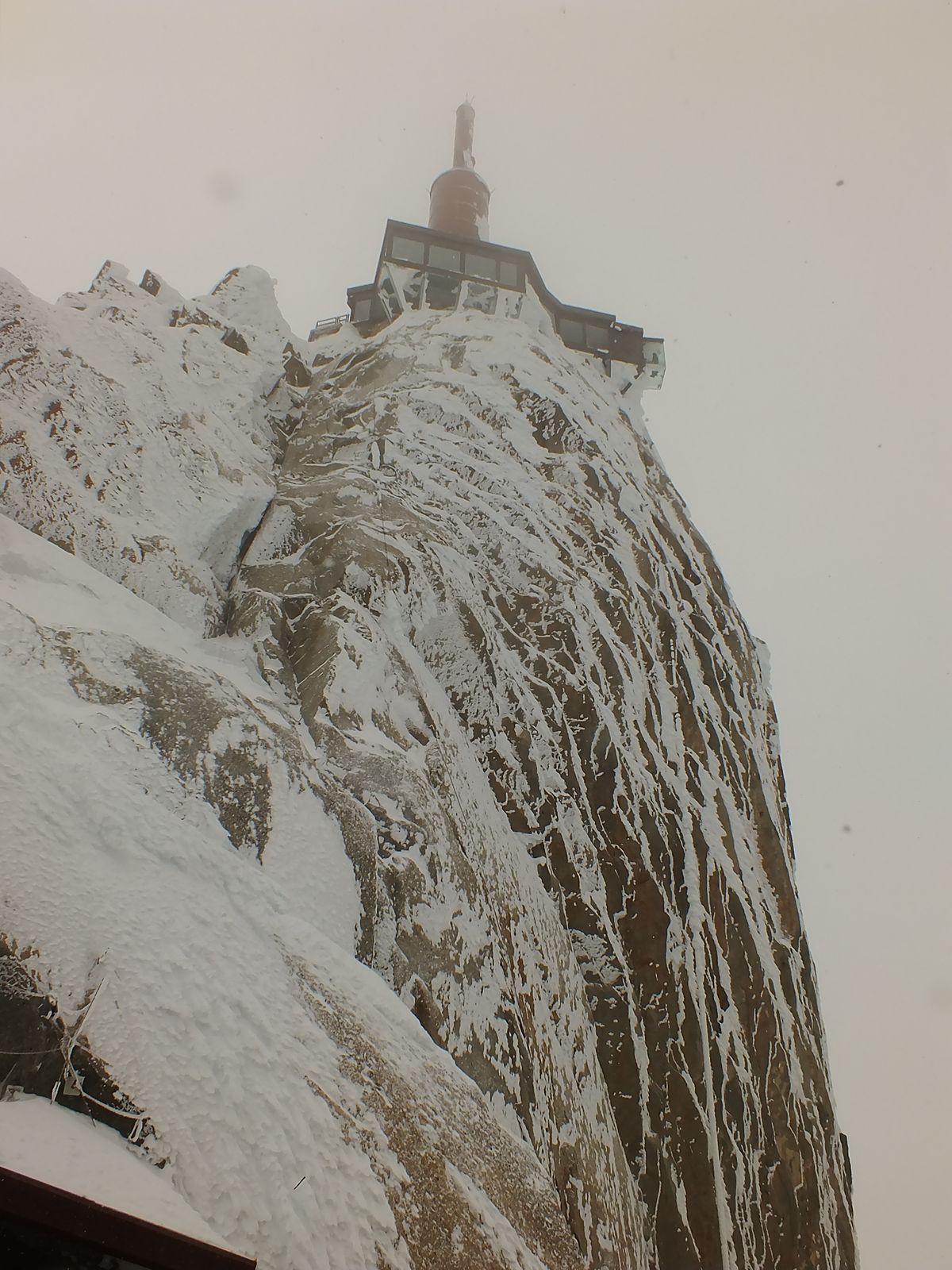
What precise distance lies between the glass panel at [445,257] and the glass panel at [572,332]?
4.87 meters

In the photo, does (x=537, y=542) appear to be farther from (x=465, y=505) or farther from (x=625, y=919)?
(x=625, y=919)

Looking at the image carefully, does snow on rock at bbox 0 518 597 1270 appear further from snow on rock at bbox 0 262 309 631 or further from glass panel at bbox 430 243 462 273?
glass panel at bbox 430 243 462 273

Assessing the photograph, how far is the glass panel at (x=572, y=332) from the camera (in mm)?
32312

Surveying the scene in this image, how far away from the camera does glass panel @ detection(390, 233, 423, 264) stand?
29.0 m

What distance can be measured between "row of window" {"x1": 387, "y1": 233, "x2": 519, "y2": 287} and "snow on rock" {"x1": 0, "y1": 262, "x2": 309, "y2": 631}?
13.9 metres

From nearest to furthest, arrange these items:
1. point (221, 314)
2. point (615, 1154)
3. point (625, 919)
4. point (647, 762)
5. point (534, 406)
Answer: point (615, 1154) < point (625, 919) < point (647, 762) < point (534, 406) < point (221, 314)

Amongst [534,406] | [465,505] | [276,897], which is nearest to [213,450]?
[465,505]

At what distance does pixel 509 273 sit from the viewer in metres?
30.6

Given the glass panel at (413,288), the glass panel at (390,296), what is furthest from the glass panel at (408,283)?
the glass panel at (390,296)

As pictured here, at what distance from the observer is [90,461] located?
468 inches

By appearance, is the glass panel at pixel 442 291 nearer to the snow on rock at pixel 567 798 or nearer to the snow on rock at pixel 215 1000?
the snow on rock at pixel 567 798

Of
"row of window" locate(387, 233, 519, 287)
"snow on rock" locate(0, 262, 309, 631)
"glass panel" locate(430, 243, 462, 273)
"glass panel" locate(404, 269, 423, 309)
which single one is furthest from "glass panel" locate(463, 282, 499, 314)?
"snow on rock" locate(0, 262, 309, 631)

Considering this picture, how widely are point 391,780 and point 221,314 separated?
15.1 meters

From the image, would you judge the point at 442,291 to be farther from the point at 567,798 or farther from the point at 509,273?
the point at 567,798
